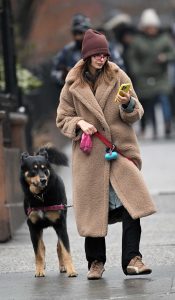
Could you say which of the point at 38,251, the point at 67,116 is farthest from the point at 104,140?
the point at 38,251

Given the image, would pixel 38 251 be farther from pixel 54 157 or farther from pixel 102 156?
pixel 102 156

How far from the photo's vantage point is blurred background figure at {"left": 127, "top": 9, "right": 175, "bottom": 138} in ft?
69.4

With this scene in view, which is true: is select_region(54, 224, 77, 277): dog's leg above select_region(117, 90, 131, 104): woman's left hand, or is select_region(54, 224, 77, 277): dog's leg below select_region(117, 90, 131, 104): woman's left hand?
below

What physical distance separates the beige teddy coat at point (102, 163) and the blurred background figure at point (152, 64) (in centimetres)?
1192

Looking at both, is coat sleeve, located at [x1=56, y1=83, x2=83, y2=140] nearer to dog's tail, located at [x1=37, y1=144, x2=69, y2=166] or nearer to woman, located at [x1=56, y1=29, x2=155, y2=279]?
woman, located at [x1=56, y1=29, x2=155, y2=279]

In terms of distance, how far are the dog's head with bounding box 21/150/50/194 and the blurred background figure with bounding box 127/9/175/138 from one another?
11.8 meters

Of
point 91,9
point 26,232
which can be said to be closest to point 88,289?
point 26,232

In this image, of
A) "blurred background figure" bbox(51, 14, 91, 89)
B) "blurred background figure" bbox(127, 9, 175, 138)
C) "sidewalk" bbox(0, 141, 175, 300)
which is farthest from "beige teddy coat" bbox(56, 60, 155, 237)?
"blurred background figure" bbox(127, 9, 175, 138)

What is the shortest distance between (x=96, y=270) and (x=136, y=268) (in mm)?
396

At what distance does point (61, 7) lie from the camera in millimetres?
27094

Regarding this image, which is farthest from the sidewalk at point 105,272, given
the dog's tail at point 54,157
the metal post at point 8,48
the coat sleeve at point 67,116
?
the metal post at point 8,48

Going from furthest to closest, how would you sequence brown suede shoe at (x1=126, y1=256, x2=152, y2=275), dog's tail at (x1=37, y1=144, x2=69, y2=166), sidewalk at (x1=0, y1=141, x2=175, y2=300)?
dog's tail at (x1=37, y1=144, x2=69, y2=166)
brown suede shoe at (x1=126, y1=256, x2=152, y2=275)
sidewalk at (x1=0, y1=141, x2=175, y2=300)

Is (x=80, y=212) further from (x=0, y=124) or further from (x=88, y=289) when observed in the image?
(x=0, y=124)

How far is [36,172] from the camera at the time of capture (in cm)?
930
